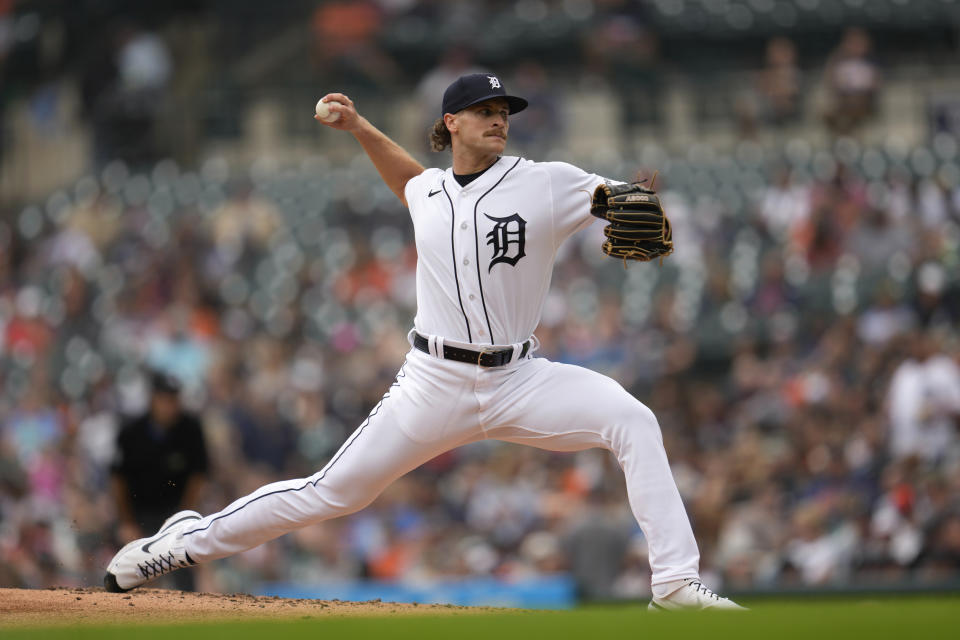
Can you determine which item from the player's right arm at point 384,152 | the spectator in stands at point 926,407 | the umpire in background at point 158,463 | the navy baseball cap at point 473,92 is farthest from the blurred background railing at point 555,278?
the navy baseball cap at point 473,92

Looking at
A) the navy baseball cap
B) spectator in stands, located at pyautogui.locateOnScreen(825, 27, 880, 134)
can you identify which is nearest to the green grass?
the navy baseball cap

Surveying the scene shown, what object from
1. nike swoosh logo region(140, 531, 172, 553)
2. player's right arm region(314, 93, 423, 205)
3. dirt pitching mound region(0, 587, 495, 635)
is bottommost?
dirt pitching mound region(0, 587, 495, 635)

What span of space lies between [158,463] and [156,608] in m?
2.41

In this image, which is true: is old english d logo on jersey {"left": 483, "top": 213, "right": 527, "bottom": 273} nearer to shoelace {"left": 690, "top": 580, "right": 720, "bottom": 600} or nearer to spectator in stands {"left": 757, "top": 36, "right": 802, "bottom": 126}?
shoelace {"left": 690, "top": 580, "right": 720, "bottom": 600}

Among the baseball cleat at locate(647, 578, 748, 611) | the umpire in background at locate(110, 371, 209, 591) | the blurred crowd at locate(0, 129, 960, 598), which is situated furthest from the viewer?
the blurred crowd at locate(0, 129, 960, 598)

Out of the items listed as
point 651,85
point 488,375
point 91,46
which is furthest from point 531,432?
point 91,46

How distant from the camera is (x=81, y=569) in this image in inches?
319

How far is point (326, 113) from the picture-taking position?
16.6 ft

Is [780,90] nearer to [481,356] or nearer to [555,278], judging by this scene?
[555,278]

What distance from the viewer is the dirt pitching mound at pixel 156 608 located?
4691mm

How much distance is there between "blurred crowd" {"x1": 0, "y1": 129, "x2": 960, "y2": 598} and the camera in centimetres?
870

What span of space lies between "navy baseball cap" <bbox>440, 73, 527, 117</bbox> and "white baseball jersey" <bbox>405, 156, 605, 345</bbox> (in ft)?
0.79

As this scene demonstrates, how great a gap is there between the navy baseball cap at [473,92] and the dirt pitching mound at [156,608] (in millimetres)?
1787

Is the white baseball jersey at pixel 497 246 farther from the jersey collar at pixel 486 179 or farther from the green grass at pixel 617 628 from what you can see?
the green grass at pixel 617 628
